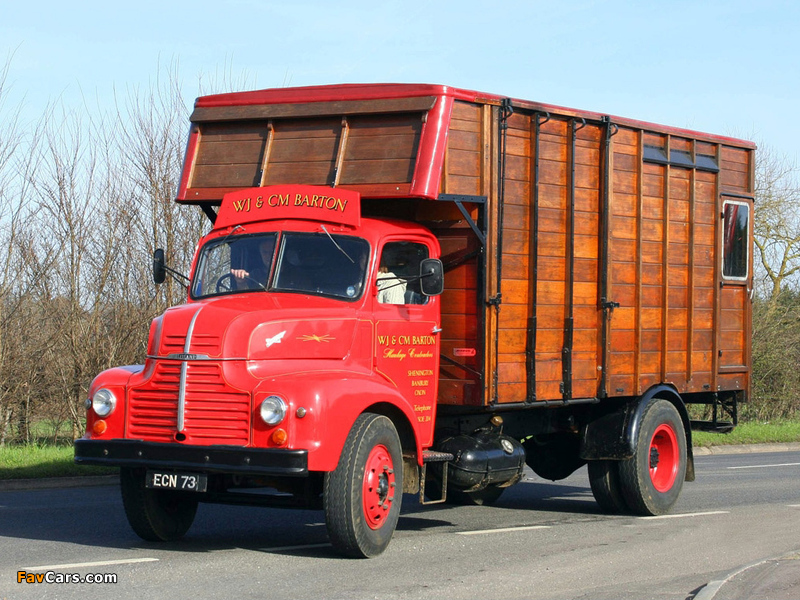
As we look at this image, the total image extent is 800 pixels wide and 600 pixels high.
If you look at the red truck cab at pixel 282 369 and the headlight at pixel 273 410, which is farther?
the red truck cab at pixel 282 369

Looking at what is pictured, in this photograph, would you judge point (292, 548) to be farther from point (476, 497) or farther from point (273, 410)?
point (476, 497)

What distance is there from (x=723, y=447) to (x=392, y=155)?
15239 millimetres

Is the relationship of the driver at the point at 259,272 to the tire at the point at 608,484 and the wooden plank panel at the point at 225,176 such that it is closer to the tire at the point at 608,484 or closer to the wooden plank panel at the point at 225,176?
the wooden plank panel at the point at 225,176

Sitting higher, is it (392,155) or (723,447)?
(392,155)

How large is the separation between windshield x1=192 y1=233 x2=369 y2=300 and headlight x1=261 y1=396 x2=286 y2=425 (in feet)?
5.04

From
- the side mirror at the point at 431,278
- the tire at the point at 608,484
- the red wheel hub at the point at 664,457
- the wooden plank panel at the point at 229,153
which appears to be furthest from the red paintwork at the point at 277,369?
the red wheel hub at the point at 664,457

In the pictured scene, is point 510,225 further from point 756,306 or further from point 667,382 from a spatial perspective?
point 756,306

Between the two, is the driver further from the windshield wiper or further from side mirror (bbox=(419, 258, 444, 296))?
side mirror (bbox=(419, 258, 444, 296))

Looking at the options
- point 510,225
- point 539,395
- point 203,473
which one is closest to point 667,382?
point 539,395

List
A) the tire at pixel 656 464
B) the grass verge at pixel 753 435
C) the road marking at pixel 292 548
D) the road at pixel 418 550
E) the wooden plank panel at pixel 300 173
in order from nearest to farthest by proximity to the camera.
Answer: the road at pixel 418 550
the road marking at pixel 292 548
the wooden plank panel at pixel 300 173
the tire at pixel 656 464
the grass verge at pixel 753 435

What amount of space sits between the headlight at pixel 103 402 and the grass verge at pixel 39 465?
223 inches

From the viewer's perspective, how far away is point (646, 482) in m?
11.7

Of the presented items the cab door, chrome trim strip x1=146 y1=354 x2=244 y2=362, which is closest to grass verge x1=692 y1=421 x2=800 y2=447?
the cab door

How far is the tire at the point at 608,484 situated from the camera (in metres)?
11.8
